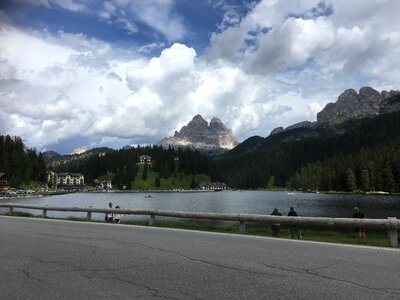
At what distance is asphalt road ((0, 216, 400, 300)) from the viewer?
29.2 feet

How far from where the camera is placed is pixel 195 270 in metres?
11.1

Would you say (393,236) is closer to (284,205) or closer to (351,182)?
(284,205)

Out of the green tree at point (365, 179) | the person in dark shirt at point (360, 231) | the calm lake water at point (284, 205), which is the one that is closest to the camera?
the person in dark shirt at point (360, 231)

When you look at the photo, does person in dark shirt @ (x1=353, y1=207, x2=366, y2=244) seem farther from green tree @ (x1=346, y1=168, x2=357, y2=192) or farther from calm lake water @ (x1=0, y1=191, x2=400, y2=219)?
green tree @ (x1=346, y1=168, x2=357, y2=192)

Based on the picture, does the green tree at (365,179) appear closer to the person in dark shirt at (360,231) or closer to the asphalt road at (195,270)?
the person in dark shirt at (360,231)

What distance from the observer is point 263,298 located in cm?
834

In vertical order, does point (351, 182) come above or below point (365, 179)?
below

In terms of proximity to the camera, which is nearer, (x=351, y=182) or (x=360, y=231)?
(x=360, y=231)

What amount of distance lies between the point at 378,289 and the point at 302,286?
160cm

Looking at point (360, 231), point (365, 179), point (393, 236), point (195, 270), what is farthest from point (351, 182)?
point (195, 270)

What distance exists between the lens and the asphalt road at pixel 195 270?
8898 millimetres

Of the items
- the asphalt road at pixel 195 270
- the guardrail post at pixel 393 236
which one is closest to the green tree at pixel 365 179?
the guardrail post at pixel 393 236

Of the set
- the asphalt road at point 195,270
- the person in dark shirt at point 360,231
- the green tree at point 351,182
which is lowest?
the asphalt road at point 195,270

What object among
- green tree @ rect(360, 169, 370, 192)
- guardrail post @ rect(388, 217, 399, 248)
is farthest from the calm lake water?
guardrail post @ rect(388, 217, 399, 248)
